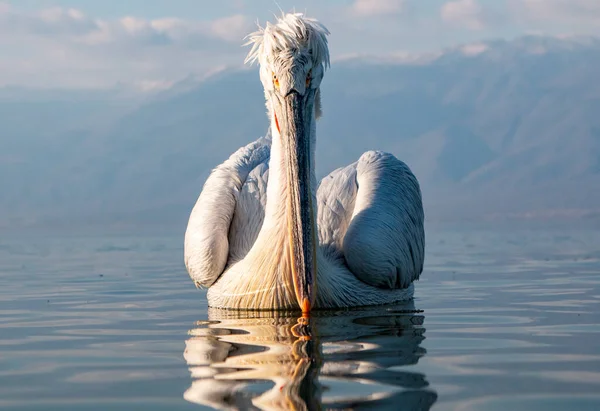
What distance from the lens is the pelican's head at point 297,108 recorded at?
5438 mm

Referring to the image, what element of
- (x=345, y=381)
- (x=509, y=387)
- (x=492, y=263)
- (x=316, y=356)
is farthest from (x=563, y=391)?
(x=492, y=263)

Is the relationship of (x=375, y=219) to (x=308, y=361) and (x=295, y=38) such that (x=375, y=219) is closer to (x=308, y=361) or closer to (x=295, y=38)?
(x=295, y=38)

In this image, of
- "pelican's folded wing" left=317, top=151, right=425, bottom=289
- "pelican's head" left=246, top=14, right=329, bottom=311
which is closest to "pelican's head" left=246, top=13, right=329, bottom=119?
"pelican's head" left=246, top=14, right=329, bottom=311

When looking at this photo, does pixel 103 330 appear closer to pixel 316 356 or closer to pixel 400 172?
pixel 316 356

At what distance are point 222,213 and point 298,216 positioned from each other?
1.57 m

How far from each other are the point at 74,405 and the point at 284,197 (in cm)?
277

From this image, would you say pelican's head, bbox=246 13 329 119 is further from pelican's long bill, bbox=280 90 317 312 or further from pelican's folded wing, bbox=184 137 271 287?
pelican's folded wing, bbox=184 137 271 287

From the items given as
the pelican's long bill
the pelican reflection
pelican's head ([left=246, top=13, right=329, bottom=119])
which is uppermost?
pelican's head ([left=246, top=13, right=329, bottom=119])

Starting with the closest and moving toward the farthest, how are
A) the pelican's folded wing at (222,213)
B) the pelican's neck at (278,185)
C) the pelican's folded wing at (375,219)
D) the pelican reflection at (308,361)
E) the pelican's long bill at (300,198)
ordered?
the pelican reflection at (308,361), the pelican's long bill at (300,198), the pelican's neck at (278,185), the pelican's folded wing at (375,219), the pelican's folded wing at (222,213)

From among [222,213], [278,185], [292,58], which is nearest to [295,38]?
[292,58]

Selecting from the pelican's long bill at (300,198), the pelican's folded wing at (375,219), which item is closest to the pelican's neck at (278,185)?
the pelican's long bill at (300,198)

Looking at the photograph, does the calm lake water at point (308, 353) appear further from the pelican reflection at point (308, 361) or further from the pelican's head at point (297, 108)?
the pelican's head at point (297, 108)

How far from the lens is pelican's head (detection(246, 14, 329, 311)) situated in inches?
214

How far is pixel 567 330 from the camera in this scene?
5.27 metres
